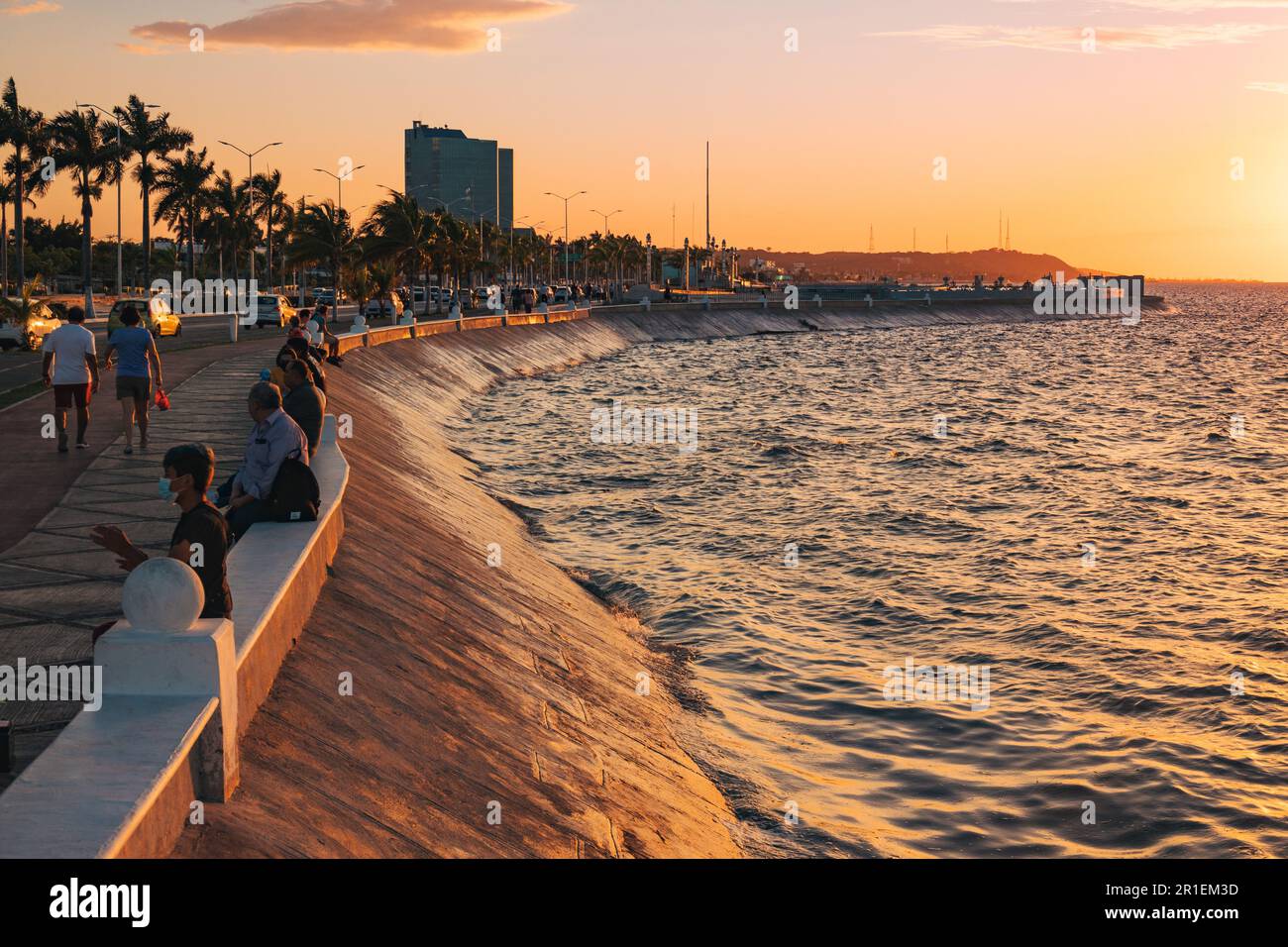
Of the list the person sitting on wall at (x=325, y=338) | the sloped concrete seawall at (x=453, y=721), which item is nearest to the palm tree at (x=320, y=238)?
the person sitting on wall at (x=325, y=338)

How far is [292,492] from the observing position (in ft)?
35.3

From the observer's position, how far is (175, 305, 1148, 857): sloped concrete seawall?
24.3 feet

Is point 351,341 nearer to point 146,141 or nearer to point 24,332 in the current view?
point 24,332

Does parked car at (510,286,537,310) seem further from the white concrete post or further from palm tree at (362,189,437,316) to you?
the white concrete post

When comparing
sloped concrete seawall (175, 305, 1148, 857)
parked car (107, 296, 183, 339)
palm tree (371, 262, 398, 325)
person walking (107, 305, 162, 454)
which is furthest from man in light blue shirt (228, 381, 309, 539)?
palm tree (371, 262, 398, 325)

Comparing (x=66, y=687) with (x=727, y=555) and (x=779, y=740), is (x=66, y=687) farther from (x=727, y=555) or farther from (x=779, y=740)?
(x=727, y=555)

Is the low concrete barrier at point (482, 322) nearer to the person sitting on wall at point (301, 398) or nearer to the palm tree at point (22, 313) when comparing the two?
the palm tree at point (22, 313)

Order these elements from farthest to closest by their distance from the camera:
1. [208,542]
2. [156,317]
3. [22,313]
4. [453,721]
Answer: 1. [156,317]
2. [22,313]
3. [453,721]
4. [208,542]

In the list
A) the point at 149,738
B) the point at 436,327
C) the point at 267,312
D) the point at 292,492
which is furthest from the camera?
the point at 267,312

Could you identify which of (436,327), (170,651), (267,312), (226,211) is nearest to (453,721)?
(170,651)

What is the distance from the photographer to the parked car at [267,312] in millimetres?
60250

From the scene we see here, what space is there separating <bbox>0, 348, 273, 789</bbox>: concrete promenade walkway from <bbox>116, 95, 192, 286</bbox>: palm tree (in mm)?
83556

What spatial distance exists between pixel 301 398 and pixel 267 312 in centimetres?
5009

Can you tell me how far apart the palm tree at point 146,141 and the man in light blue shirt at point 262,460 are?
95.3 metres
